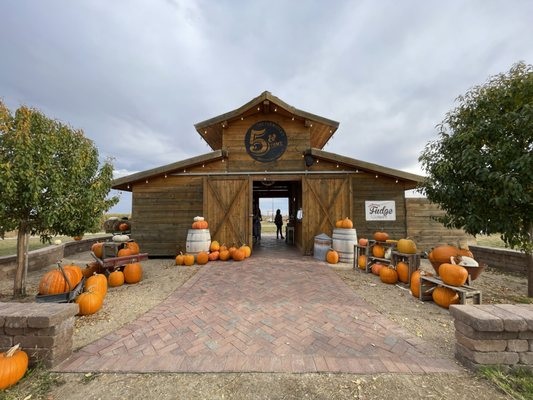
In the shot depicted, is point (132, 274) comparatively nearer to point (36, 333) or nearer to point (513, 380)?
point (36, 333)

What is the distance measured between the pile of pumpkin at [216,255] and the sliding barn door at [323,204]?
2323 millimetres

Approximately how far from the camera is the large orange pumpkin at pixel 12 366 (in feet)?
6.45

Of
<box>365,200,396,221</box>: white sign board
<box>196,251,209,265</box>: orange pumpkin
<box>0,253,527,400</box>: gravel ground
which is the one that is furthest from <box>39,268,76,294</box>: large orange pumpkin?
<box>365,200,396,221</box>: white sign board

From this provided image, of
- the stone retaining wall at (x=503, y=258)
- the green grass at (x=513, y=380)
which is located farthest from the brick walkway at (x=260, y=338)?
the stone retaining wall at (x=503, y=258)

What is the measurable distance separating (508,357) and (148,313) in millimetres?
4564

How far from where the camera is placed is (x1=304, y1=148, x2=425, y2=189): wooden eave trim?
7637 mm

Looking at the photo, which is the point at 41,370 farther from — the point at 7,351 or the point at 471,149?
the point at 471,149

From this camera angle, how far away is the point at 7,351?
218 cm

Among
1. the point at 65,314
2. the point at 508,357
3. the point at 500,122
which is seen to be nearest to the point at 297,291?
the point at 508,357

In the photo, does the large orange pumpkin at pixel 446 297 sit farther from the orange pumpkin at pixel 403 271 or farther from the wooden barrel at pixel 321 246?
the wooden barrel at pixel 321 246

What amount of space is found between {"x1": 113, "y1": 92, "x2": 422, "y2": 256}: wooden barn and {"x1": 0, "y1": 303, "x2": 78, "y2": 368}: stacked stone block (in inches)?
221

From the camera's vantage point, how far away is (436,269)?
4703 mm

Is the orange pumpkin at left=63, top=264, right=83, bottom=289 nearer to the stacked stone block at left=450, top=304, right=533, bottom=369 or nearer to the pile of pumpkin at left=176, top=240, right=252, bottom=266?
the pile of pumpkin at left=176, top=240, right=252, bottom=266

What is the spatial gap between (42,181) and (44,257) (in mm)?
4672
